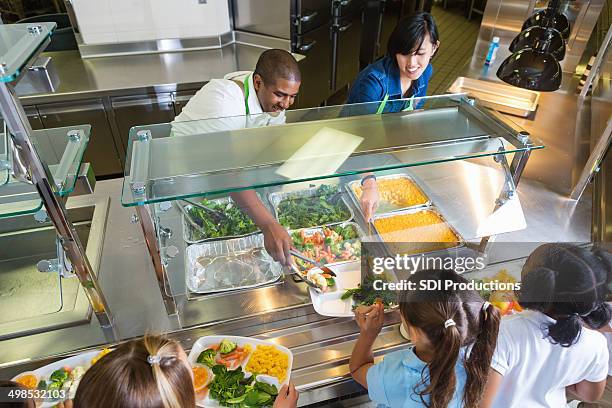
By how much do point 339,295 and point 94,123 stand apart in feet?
8.88

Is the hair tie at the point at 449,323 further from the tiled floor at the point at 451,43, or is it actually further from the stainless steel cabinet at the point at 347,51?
the tiled floor at the point at 451,43

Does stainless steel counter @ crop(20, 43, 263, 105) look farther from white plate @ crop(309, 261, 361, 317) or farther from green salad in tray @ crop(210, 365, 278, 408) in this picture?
green salad in tray @ crop(210, 365, 278, 408)

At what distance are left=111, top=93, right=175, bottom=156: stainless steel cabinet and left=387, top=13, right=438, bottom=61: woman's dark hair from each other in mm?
2030

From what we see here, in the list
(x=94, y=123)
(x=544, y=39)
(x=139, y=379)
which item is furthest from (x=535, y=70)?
(x=94, y=123)

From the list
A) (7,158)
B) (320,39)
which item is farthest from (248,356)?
(320,39)

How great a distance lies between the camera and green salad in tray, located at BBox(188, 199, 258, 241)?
4.65 feet

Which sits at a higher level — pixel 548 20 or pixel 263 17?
pixel 548 20

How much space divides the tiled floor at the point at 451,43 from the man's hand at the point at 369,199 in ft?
11.8

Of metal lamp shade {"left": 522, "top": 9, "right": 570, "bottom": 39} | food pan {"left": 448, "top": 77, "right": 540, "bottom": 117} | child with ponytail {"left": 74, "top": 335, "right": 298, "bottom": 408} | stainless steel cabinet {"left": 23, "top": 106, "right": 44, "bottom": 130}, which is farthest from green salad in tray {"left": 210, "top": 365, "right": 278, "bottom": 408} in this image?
stainless steel cabinet {"left": 23, "top": 106, "right": 44, "bottom": 130}

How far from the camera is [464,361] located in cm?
111

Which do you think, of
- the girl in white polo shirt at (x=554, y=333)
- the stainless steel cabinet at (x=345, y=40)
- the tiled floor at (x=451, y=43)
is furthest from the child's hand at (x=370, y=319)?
the tiled floor at (x=451, y=43)

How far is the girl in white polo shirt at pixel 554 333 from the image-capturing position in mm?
1156

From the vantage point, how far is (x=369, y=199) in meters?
1.61

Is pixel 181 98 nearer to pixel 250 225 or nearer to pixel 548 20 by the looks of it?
pixel 250 225
